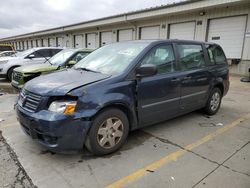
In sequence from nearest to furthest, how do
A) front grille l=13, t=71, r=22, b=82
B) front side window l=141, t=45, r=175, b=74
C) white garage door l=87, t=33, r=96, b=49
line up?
front side window l=141, t=45, r=175, b=74, front grille l=13, t=71, r=22, b=82, white garage door l=87, t=33, r=96, b=49

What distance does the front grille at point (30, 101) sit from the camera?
2.84 meters

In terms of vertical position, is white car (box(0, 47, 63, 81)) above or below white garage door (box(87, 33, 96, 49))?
below

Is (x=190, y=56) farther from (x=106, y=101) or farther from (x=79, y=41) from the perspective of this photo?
(x=79, y=41)

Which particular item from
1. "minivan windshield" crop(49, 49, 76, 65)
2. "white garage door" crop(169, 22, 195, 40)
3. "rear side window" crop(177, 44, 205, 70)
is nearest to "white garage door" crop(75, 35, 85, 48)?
"white garage door" crop(169, 22, 195, 40)

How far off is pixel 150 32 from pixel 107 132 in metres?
14.4

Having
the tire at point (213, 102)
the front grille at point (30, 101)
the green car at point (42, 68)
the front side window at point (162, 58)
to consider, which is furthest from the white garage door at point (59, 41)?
the front grille at point (30, 101)

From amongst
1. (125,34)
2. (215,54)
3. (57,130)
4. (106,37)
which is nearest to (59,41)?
(106,37)

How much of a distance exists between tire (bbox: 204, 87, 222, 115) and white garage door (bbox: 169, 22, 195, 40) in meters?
9.33

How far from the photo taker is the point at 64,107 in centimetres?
270

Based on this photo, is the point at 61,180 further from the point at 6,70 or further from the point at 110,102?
the point at 6,70

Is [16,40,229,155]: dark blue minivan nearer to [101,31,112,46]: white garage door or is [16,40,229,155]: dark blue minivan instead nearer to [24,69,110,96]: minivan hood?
[24,69,110,96]: minivan hood

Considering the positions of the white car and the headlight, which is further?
the white car

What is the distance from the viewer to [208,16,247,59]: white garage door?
1134 cm

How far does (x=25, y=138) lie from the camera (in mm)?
3684
